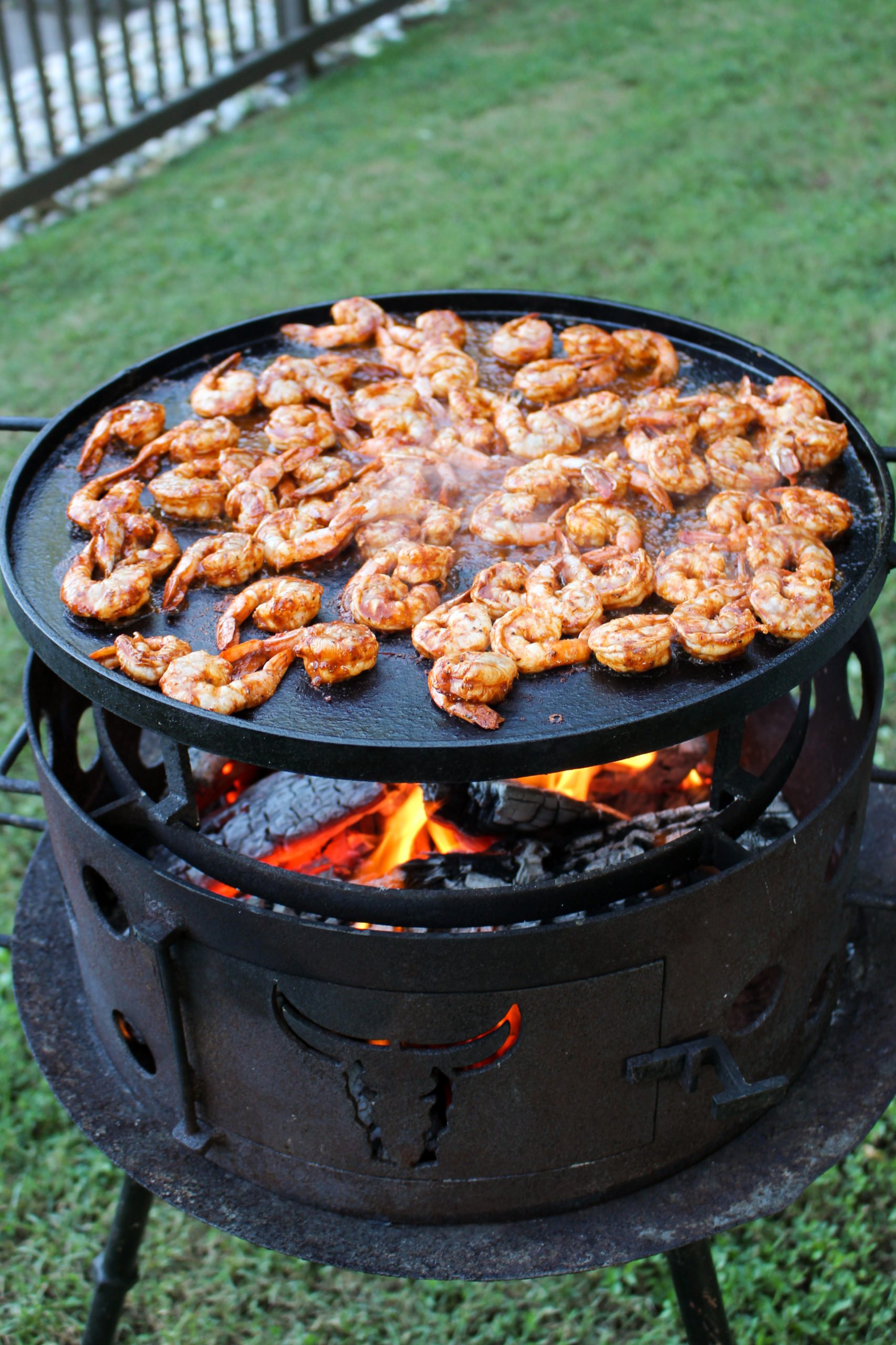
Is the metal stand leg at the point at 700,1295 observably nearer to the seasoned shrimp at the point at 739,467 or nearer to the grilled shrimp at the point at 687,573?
the grilled shrimp at the point at 687,573

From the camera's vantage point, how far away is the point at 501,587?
2.19 metres

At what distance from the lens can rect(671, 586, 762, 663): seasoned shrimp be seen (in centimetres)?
200

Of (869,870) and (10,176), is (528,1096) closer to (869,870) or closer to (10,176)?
(869,870)

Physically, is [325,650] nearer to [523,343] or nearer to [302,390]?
[302,390]

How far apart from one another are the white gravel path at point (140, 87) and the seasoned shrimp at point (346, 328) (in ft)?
21.3

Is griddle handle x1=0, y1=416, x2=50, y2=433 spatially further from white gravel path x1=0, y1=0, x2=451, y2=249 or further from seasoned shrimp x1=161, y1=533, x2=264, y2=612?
white gravel path x1=0, y1=0, x2=451, y2=249

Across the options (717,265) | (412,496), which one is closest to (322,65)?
Result: (717,265)

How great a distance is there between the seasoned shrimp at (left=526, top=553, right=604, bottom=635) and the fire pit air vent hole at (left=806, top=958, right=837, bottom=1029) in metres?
1.13

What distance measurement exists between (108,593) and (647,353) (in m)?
1.52

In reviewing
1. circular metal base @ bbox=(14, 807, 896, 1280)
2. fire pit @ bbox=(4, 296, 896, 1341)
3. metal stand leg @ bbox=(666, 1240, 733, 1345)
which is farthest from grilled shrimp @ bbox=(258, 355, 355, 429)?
metal stand leg @ bbox=(666, 1240, 733, 1345)

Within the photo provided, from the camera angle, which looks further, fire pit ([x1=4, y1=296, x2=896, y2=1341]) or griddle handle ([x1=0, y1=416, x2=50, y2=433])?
griddle handle ([x1=0, y1=416, x2=50, y2=433])

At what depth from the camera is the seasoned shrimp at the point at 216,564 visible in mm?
2213

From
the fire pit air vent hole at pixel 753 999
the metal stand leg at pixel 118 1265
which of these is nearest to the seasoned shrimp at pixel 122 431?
the metal stand leg at pixel 118 1265

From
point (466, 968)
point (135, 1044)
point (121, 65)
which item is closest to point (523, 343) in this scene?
point (466, 968)
